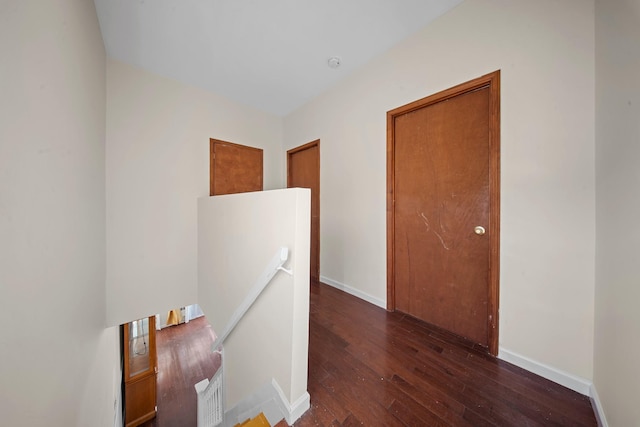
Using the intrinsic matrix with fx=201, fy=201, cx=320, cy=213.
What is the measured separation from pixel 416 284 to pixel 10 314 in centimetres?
230

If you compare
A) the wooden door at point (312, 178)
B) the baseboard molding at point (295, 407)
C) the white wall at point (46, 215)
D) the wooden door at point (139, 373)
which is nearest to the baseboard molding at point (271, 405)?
the baseboard molding at point (295, 407)

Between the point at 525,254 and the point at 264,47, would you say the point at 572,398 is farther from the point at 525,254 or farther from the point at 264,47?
the point at 264,47

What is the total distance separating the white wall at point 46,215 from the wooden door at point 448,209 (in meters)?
2.19

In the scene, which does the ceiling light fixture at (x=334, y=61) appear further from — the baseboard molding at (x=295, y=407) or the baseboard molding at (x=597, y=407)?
the baseboard molding at (x=597, y=407)

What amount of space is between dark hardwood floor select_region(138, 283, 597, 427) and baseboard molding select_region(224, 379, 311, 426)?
5 cm

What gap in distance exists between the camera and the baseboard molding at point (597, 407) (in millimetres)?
952

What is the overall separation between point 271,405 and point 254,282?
31.0 inches

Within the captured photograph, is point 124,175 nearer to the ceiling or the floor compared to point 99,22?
nearer to the floor

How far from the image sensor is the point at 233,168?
3.07m

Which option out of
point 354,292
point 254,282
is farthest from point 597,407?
point 254,282

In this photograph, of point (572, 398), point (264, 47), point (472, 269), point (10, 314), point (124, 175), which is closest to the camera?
point (10, 314)

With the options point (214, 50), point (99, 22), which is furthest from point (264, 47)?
point (99, 22)

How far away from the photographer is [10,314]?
668 mm

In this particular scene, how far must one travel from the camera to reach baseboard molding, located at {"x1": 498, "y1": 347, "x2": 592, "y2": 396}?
45.1 inches
